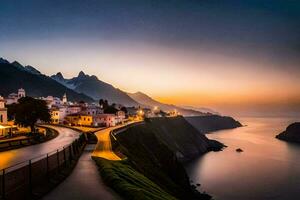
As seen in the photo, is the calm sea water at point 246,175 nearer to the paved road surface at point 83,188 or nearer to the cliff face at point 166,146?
the cliff face at point 166,146

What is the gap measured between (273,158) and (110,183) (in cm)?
11982

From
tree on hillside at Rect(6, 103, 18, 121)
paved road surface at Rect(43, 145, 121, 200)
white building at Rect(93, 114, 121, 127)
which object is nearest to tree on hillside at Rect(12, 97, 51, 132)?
tree on hillside at Rect(6, 103, 18, 121)

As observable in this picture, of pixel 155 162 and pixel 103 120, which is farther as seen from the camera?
pixel 103 120

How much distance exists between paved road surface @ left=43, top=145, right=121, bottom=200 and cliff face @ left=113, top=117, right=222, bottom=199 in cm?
2600

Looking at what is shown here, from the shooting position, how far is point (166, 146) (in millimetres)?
113812

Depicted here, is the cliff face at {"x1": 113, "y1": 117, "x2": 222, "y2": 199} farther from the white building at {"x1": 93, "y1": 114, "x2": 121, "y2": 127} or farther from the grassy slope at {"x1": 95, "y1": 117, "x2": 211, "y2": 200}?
the white building at {"x1": 93, "y1": 114, "x2": 121, "y2": 127}

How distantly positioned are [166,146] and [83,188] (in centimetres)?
9115

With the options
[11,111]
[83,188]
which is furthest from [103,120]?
[83,188]

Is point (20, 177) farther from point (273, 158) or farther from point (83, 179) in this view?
point (273, 158)

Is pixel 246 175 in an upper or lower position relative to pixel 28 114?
lower

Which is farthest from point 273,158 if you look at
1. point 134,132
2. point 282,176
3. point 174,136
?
point 134,132

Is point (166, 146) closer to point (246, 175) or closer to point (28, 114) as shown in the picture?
point (246, 175)

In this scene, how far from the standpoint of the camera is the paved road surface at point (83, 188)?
70.5 feet

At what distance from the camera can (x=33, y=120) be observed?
→ 73938mm
